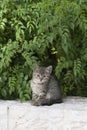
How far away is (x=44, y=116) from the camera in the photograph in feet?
12.7

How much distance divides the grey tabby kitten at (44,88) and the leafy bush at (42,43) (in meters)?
0.09

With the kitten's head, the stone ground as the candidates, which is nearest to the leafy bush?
the kitten's head

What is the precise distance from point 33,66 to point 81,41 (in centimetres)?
63

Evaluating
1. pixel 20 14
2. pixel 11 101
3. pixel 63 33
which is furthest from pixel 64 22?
pixel 11 101

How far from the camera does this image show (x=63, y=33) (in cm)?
370

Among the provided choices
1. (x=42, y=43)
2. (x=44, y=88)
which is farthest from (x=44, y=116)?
(x=42, y=43)

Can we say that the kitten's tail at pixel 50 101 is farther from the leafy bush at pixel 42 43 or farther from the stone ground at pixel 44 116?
the leafy bush at pixel 42 43

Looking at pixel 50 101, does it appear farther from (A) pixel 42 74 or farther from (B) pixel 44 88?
(A) pixel 42 74

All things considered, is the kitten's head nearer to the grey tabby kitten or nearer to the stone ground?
the grey tabby kitten

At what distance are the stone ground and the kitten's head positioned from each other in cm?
31

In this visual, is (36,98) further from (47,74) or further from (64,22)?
(64,22)

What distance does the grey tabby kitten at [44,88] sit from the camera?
387cm

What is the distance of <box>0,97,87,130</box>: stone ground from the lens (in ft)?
→ 12.5

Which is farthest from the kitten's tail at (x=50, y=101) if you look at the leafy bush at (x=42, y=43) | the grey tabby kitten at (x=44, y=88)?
the leafy bush at (x=42, y=43)
